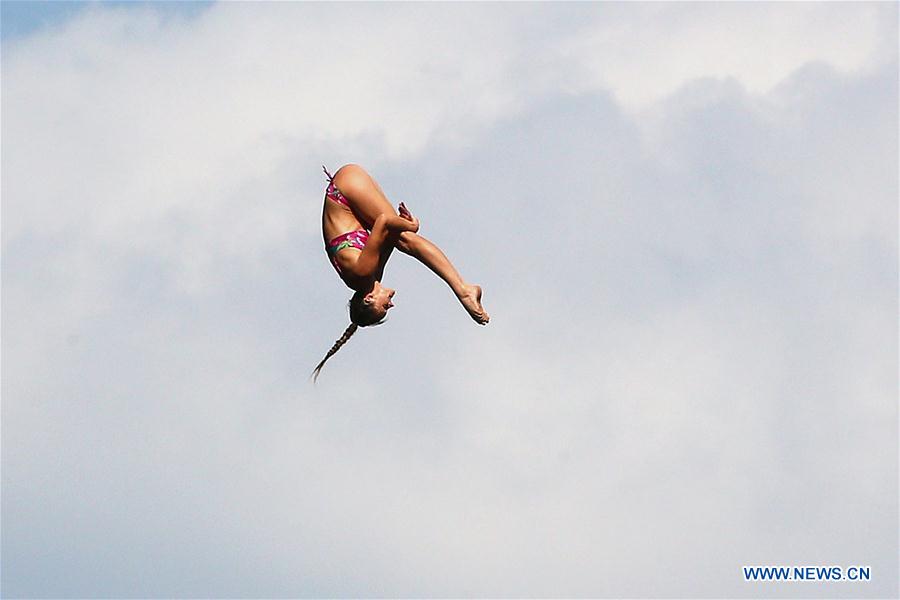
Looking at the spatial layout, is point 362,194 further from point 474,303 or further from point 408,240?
point 474,303

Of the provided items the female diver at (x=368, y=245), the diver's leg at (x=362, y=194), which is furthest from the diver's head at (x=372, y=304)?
the diver's leg at (x=362, y=194)

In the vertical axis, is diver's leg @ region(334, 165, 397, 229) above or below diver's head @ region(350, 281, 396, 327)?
above

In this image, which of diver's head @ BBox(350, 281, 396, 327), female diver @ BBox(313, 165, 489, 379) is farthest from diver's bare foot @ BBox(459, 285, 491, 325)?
diver's head @ BBox(350, 281, 396, 327)

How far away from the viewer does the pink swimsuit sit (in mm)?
30812

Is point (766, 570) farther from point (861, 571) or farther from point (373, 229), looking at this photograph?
point (373, 229)

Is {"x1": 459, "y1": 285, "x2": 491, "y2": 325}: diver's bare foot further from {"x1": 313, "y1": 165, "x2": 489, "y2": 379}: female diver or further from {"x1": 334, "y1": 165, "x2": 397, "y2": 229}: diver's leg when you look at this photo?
{"x1": 334, "y1": 165, "x2": 397, "y2": 229}: diver's leg

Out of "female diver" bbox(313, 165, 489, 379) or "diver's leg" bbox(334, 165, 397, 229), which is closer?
"female diver" bbox(313, 165, 489, 379)

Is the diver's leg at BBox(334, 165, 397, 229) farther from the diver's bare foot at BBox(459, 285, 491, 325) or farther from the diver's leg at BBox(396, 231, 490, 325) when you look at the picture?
the diver's bare foot at BBox(459, 285, 491, 325)

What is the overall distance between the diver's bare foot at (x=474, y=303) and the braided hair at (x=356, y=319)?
1337 millimetres

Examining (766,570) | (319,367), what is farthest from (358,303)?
(766,570)

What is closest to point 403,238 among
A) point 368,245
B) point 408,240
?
point 408,240

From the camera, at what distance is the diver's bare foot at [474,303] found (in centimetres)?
3002

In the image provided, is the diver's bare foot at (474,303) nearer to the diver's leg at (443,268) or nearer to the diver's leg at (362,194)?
the diver's leg at (443,268)

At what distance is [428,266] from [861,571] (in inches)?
820
